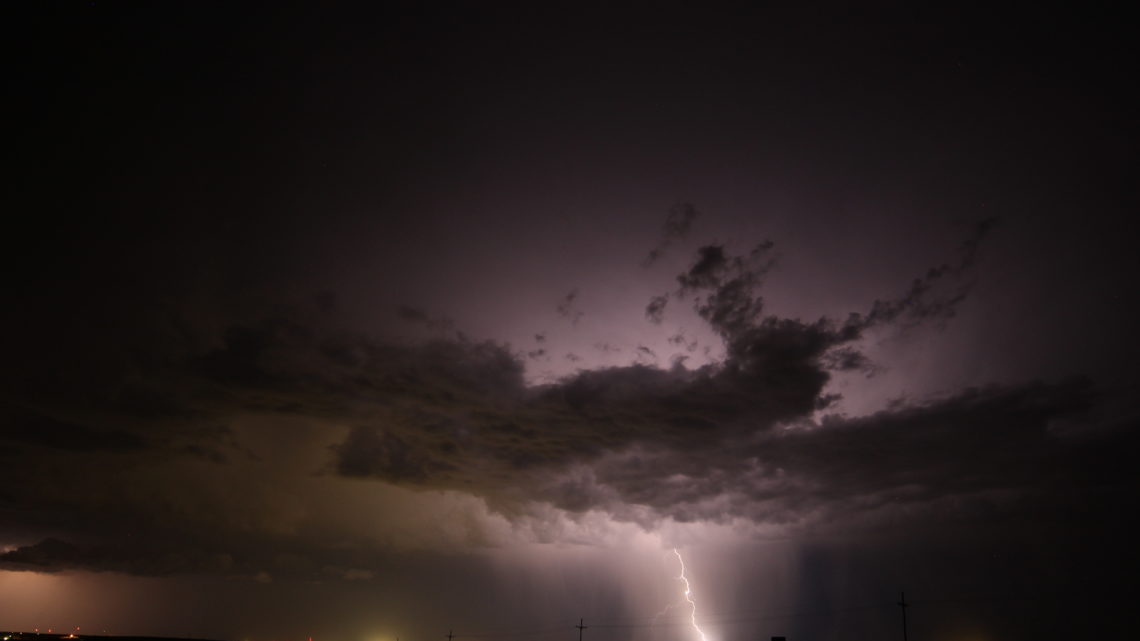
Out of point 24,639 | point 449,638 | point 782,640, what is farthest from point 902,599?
point 24,639

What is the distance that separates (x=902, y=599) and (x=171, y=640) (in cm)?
10248

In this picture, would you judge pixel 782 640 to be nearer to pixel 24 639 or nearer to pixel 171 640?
pixel 171 640

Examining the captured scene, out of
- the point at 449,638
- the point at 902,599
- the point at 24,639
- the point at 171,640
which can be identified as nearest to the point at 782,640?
the point at 902,599

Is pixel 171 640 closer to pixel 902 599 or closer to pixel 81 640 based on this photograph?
pixel 81 640

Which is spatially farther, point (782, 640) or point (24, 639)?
point (24, 639)

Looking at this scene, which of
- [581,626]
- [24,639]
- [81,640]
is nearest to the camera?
[81,640]

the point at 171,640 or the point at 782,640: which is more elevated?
the point at 782,640

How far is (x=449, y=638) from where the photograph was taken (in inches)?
4737

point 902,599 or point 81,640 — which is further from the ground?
point 902,599

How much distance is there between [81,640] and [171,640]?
18219 millimetres

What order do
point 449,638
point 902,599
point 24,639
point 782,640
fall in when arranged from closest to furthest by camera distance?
point 782,640 < point 902,599 < point 24,639 < point 449,638

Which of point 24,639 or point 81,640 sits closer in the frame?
point 81,640

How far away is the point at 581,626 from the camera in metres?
109

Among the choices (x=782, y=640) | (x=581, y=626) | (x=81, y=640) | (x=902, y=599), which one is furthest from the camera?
(x=581, y=626)
